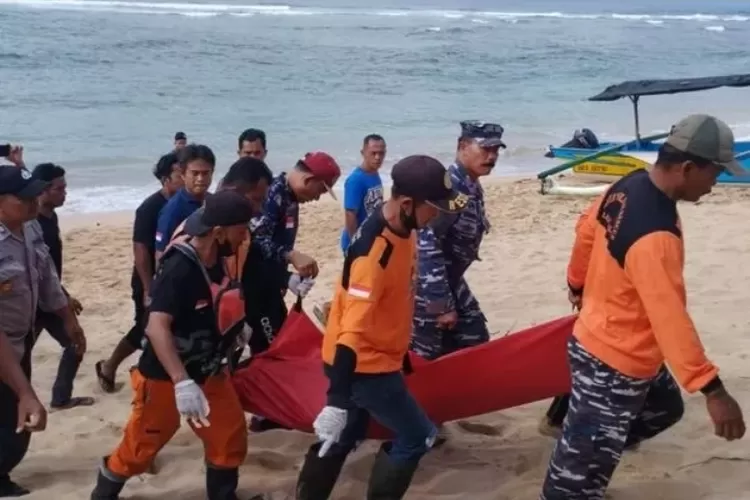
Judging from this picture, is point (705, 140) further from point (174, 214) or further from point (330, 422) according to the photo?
point (174, 214)

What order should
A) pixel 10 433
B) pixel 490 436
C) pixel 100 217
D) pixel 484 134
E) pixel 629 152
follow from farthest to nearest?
pixel 629 152, pixel 100 217, pixel 490 436, pixel 484 134, pixel 10 433

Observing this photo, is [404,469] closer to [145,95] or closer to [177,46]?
[145,95]

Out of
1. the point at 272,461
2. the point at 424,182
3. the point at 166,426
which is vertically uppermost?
the point at 424,182

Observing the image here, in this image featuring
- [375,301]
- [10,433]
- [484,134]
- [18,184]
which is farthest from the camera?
[484,134]

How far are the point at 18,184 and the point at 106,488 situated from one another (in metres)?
1.37

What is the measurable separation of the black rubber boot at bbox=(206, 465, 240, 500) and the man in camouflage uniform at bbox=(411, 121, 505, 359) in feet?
3.80

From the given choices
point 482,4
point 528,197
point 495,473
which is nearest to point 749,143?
point 528,197

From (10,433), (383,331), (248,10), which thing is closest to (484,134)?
(383,331)

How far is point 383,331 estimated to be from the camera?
159 inches

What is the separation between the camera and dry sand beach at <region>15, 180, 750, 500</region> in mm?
4953

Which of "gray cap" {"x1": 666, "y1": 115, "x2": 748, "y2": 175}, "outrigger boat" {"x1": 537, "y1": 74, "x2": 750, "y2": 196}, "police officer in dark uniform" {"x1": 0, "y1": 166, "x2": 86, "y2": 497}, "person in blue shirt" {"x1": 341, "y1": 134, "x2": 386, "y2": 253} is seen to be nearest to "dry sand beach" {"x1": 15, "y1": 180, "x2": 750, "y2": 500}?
"police officer in dark uniform" {"x1": 0, "y1": 166, "x2": 86, "y2": 497}

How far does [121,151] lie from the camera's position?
18.3m

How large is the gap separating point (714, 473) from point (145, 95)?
22347 millimetres

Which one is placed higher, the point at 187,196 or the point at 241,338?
the point at 187,196
